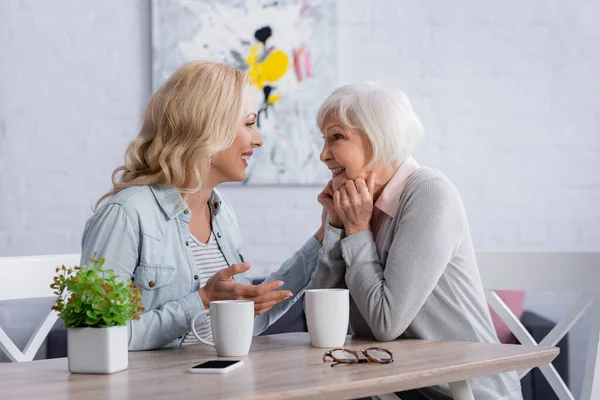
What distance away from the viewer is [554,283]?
7.76 feet

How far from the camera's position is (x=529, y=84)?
3.73m

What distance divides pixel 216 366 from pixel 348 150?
0.74 metres

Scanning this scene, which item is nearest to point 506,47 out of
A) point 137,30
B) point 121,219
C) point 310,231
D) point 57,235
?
point 310,231

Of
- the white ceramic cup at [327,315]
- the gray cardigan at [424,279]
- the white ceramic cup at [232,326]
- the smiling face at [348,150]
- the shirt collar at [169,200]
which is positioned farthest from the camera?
the smiling face at [348,150]

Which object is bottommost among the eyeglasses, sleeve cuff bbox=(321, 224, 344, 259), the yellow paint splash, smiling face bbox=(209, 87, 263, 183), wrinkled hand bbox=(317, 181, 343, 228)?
the eyeglasses

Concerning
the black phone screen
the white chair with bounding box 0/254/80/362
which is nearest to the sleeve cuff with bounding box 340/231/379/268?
the black phone screen

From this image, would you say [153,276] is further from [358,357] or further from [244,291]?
[358,357]

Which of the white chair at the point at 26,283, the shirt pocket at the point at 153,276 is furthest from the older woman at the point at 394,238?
the white chair at the point at 26,283

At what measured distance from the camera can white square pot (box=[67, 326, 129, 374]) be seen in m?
1.36

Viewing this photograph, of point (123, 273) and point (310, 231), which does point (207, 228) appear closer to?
point (123, 273)

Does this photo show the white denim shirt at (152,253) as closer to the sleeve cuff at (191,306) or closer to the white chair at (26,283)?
the sleeve cuff at (191,306)

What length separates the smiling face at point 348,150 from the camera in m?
1.98

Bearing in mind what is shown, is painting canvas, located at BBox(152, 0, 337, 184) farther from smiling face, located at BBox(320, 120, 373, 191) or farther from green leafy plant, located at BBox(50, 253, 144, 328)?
green leafy plant, located at BBox(50, 253, 144, 328)

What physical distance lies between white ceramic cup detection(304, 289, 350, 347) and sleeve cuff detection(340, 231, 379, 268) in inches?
7.8
